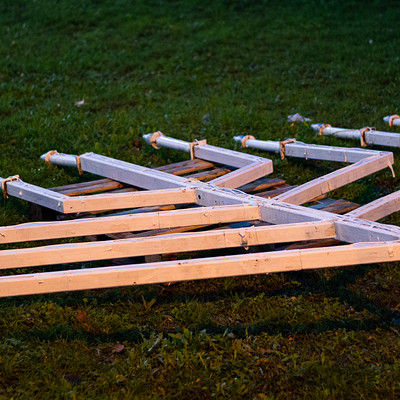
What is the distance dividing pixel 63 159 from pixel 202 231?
9.66 ft

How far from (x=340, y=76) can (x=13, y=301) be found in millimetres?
7992

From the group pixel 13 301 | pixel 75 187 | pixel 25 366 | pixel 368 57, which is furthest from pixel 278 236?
pixel 368 57

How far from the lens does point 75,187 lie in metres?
5.53

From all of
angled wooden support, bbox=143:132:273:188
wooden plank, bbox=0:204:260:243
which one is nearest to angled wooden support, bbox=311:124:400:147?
angled wooden support, bbox=143:132:273:188

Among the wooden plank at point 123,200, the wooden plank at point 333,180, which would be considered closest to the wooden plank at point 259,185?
the wooden plank at point 333,180

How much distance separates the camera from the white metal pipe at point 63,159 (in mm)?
5992

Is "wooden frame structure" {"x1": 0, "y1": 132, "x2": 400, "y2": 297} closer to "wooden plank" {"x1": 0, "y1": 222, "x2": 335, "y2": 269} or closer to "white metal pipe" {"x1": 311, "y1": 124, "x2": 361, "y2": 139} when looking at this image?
"wooden plank" {"x1": 0, "y1": 222, "x2": 335, "y2": 269}

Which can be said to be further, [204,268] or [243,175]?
[243,175]

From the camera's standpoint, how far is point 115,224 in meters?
3.91

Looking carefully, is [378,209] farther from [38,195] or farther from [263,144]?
[38,195]

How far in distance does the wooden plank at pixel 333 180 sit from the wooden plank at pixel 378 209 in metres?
0.59

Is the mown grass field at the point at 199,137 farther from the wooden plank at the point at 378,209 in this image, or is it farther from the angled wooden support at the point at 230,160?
the angled wooden support at the point at 230,160

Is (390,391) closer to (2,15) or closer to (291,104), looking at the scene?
(291,104)

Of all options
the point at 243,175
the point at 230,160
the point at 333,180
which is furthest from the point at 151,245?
the point at 230,160
